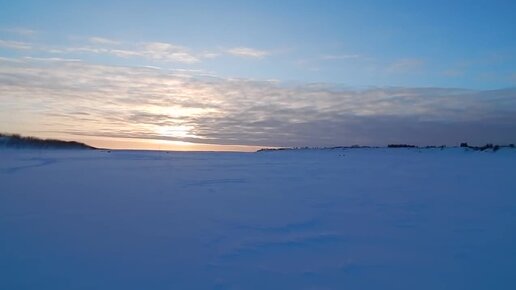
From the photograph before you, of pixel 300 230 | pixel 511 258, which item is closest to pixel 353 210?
pixel 300 230

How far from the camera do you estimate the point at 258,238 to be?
15.7 ft

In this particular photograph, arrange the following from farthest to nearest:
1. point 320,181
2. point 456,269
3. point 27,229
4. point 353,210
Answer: point 320,181, point 353,210, point 27,229, point 456,269

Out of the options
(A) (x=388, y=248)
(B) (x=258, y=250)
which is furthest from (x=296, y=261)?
(A) (x=388, y=248)

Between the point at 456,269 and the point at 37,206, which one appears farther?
the point at 37,206

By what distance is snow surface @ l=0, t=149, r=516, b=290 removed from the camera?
3572 mm

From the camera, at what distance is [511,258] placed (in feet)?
13.5

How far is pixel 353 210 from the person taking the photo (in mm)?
6371

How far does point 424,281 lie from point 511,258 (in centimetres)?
124

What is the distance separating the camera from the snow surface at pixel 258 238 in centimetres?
357

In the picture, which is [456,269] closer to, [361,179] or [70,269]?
[70,269]

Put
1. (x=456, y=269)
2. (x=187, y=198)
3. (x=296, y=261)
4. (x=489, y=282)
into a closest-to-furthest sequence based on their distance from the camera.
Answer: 1. (x=489, y=282)
2. (x=456, y=269)
3. (x=296, y=261)
4. (x=187, y=198)

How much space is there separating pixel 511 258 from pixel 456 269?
0.78 meters

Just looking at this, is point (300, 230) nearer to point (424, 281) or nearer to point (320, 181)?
point (424, 281)

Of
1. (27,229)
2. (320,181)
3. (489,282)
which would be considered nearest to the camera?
(489,282)
